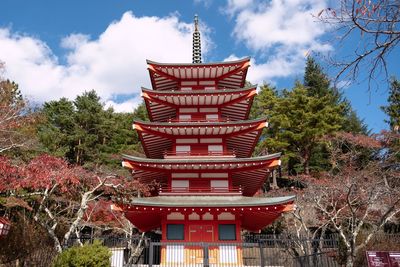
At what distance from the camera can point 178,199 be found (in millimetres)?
17922

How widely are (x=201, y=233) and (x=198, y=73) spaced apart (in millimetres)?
10628

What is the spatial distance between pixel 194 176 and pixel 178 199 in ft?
5.93

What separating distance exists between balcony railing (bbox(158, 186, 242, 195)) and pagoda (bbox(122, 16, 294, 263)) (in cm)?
6

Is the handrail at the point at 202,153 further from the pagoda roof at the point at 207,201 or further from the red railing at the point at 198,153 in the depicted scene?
the pagoda roof at the point at 207,201

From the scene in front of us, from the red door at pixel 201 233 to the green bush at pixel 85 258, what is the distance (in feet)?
19.0

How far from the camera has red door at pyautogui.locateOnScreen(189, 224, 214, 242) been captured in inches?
694

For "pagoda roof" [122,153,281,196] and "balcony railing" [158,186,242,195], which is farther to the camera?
"balcony railing" [158,186,242,195]

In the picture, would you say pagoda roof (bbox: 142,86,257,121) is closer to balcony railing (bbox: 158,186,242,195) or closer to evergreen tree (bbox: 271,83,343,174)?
balcony railing (bbox: 158,186,242,195)

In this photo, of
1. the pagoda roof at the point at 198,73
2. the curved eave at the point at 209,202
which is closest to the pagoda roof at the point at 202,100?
the pagoda roof at the point at 198,73

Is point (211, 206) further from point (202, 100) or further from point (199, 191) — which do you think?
point (202, 100)

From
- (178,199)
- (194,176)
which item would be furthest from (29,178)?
(194,176)

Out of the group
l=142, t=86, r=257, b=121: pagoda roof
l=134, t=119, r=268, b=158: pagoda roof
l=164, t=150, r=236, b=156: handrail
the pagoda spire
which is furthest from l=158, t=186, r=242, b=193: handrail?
the pagoda spire

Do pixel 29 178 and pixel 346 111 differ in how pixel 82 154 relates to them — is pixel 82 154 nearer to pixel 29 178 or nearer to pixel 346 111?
pixel 29 178

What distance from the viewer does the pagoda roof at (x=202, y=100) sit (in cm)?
2031
